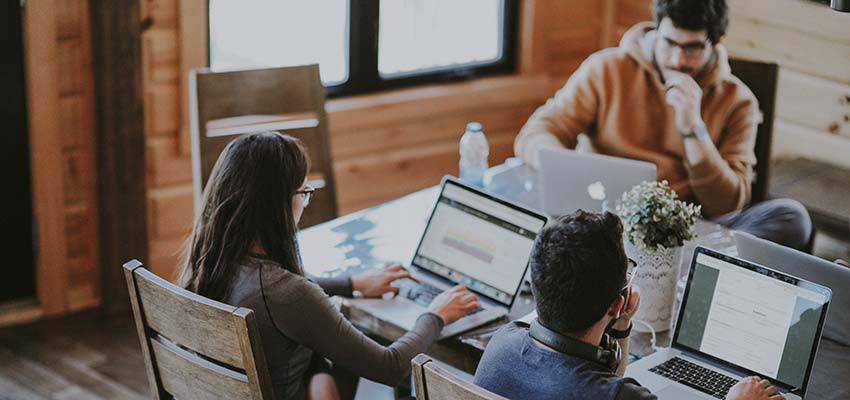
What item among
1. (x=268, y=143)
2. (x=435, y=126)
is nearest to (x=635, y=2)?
(x=435, y=126)

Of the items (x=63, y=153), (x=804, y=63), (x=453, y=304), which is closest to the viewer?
(x=453, y=304)

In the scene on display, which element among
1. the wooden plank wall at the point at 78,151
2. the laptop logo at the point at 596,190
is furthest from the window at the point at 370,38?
the laptop logo at the point at 596,190

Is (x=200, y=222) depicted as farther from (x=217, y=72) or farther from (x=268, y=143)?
(x=217, y=72)

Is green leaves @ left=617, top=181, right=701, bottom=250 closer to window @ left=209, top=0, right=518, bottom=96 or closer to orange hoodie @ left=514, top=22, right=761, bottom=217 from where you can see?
orange hoodie @ left=514, top=22, right=761, bottom=217

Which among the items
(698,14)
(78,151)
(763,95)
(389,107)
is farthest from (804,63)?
(78,151)

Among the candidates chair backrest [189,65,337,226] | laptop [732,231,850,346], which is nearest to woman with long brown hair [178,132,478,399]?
laptop [732,231,850,346]

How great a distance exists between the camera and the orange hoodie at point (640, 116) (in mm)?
3217

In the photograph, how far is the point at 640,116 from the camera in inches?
134

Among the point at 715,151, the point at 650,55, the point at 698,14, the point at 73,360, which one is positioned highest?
the point at 698,14

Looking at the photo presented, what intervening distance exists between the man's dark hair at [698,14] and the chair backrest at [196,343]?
174 centimetres

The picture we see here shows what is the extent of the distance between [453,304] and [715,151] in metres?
1.13

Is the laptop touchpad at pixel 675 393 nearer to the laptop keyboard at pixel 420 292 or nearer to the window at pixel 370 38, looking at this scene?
the laptop keyboard at pixel 420 292

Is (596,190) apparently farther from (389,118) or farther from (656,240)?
(389,118)

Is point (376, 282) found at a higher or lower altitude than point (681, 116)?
lower
